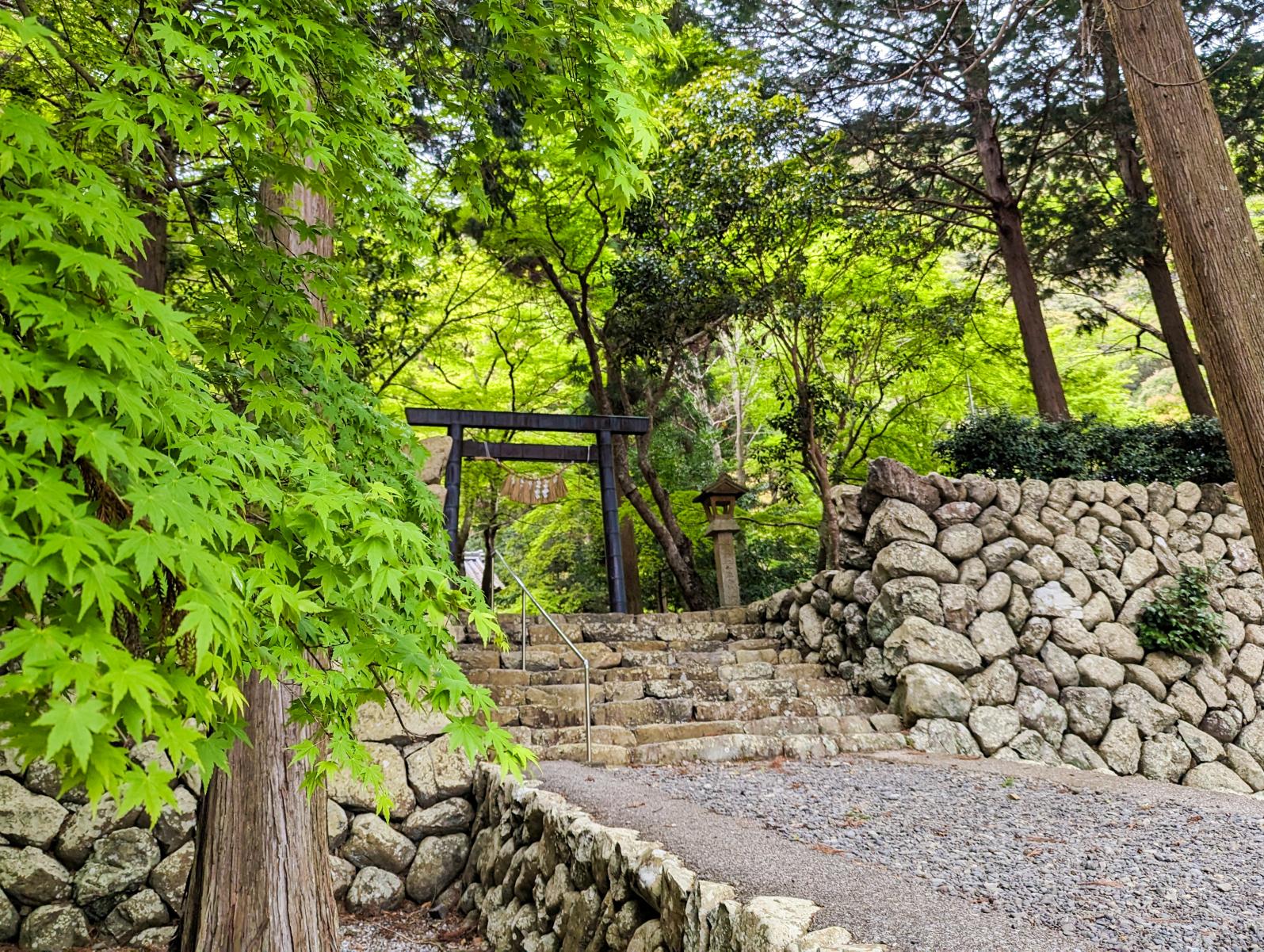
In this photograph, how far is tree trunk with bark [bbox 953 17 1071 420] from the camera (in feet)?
26.9

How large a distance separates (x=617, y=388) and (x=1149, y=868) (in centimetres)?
843

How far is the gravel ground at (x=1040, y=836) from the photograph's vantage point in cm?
219

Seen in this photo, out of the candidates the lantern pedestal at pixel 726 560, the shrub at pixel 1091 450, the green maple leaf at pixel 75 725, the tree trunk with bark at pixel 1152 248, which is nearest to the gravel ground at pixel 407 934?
the green maple leaf at pixel 75 725

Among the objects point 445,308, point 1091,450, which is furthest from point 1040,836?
point 445,308

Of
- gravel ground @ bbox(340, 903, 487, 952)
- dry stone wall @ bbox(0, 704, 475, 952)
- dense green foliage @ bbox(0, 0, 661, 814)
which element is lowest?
gravel ground @ bbox(340, 903, 487, 952)

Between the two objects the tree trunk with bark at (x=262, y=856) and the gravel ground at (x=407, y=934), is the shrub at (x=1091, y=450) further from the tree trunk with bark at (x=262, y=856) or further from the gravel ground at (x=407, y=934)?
the tree trunk with bark at (x=262, y=856)

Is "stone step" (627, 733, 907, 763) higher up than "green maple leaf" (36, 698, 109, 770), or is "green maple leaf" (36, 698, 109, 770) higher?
"green maple leaf" (36, 698, 109, 770)

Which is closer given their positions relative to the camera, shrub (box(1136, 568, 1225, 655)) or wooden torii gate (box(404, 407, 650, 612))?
shrub (box(1136, 568, 1225, 655))

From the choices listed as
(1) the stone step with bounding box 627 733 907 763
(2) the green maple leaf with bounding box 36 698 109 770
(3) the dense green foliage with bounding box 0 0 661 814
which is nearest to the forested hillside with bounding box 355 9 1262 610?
(1) the stone step with bounding box 627 733 907 763

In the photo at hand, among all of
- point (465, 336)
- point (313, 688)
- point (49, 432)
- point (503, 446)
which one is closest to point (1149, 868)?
point (313, 688)

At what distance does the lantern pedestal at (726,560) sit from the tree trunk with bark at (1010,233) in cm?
353

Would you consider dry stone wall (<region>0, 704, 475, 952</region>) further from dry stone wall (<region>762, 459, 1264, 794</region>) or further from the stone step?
dry stone wall (<region>762, 459, 1264, 794</region>)

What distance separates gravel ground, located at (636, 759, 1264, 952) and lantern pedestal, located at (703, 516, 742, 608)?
12.9 ft

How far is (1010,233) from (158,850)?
31.7ft
